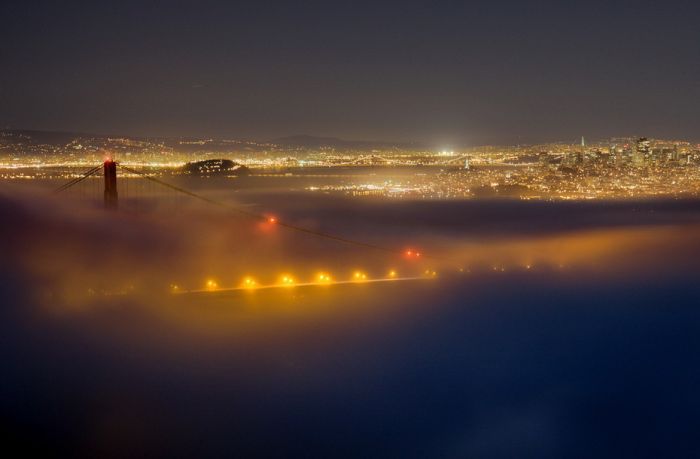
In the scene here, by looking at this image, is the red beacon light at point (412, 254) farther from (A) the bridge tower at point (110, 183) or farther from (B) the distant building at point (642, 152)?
(B) the distant building at point (642, 152)

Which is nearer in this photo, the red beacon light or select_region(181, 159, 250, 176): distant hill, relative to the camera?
the red beacon light

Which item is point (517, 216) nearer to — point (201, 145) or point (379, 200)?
point (379, 200)

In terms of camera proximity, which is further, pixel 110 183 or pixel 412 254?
pixel 412 254

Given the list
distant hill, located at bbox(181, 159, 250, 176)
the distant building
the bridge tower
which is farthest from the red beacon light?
the distant building

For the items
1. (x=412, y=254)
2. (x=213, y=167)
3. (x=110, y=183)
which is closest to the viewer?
(x=110, y=183)

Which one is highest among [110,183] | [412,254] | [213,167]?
[213,167]

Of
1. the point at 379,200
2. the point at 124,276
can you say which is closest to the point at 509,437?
the point at 124,276

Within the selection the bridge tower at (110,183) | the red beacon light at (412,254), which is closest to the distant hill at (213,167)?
the red beacon light at (412,254)

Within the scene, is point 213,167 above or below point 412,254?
above

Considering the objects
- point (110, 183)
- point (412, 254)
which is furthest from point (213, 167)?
point (110, 183)

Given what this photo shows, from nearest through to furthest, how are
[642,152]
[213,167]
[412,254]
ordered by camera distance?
[412,254], [213,167], [642,152]

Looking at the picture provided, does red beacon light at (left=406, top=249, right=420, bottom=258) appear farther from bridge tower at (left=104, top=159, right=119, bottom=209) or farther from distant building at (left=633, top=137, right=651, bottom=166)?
distant building at (left=633, top=137, right=651, bottom=166)

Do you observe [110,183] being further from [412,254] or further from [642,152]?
[642,152]
